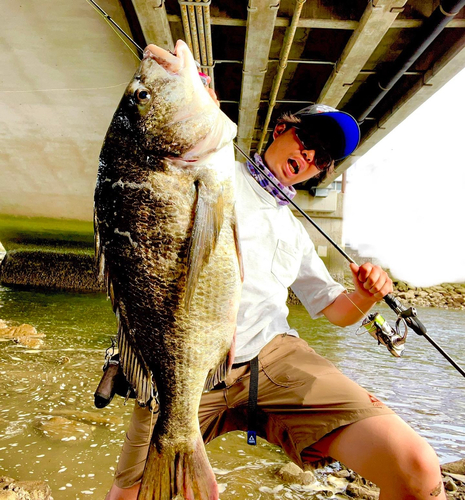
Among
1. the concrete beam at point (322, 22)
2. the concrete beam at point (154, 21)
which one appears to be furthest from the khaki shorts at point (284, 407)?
the concrete beam at point (322, 22)

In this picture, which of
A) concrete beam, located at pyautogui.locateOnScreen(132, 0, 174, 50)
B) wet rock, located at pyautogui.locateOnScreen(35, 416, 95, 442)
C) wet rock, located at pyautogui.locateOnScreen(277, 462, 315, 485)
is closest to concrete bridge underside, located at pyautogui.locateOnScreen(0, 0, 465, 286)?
concrete beam, located at pyautogui.locateOnScreen(132, 0, 174, 50)

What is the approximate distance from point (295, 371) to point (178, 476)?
85cm

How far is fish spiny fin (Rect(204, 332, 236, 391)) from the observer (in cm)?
184

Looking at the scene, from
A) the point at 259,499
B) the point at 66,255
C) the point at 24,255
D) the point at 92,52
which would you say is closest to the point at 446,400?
the point at 259,499

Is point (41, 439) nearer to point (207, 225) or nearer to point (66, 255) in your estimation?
point (207, 225)

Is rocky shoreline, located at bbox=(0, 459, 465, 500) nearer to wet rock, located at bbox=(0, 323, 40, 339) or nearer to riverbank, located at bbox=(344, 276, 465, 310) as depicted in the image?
wet rock, located at bbox=(0, 323, 40, 339)

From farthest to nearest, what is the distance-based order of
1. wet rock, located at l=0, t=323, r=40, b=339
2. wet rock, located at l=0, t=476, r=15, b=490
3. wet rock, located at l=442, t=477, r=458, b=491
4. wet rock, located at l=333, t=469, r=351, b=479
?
1. wet rock, located at l=0, t=323, r=40, b=339
2. wet rock, located at l=333, t=469, r=351, b=479
3. wet rock, located at l=442, t=477, r=458, b=491
4. wet rock, located at l=0, t=476, r=15, b=490

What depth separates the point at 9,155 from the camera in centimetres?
1110

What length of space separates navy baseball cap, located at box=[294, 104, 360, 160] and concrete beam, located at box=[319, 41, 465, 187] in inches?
215

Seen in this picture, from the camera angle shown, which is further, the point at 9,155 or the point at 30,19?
the point at 9,155

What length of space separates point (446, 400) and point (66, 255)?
14.3 metres

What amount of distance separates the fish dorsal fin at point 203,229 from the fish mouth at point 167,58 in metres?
0.47

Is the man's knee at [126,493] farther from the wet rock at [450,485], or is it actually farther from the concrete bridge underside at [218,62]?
the concrete bridge underside at [218,62]

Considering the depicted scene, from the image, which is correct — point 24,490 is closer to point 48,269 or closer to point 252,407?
point 252,407
